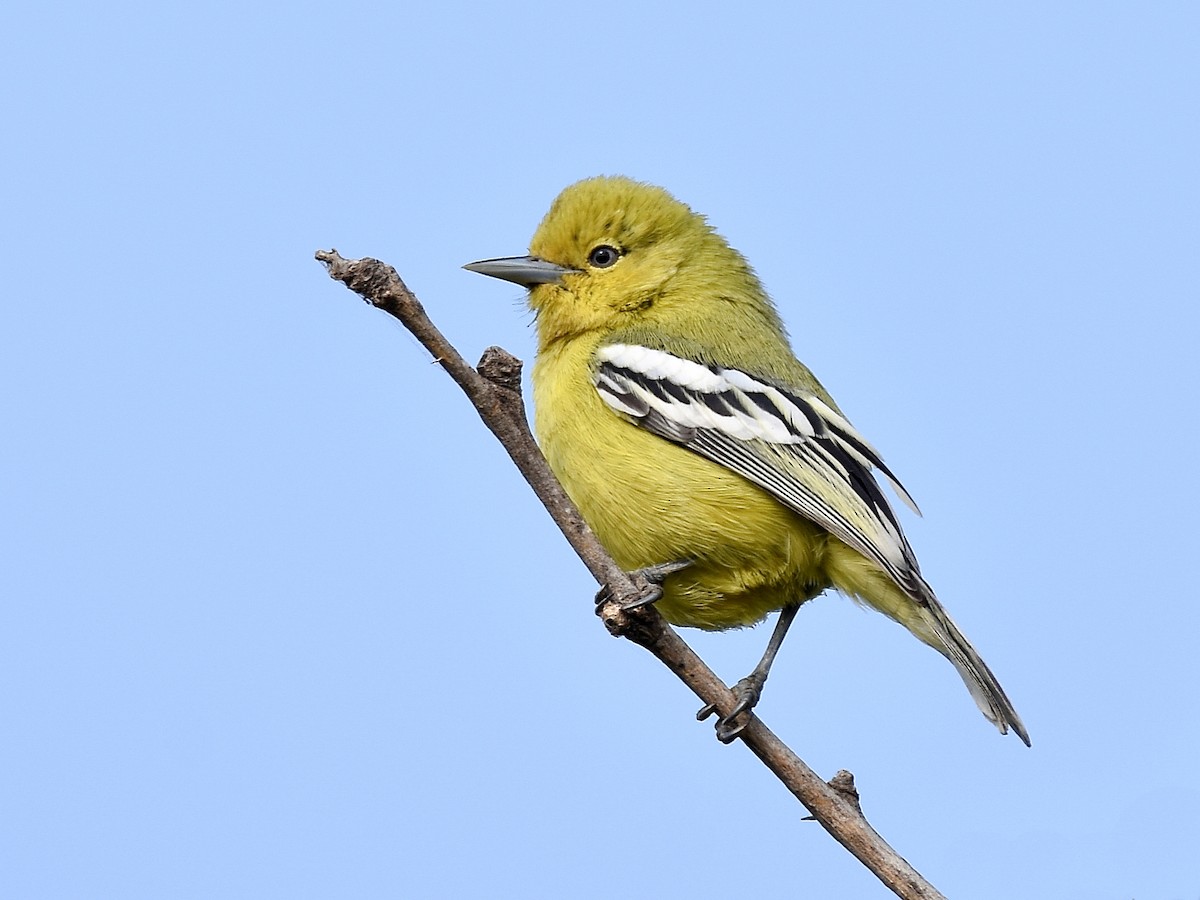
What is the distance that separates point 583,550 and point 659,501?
3.10ft

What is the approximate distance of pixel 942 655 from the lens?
16.5 ft

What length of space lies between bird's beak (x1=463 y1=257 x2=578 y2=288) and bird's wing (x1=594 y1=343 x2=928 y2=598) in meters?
0.53

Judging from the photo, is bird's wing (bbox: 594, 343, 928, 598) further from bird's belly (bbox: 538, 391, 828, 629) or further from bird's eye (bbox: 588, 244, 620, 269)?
bird's eye (bbox: 588, 244, 620, 269)

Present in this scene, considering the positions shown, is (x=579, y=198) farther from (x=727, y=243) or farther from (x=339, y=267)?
(x=339, y=267)

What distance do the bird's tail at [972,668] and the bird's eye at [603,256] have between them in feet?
6.89

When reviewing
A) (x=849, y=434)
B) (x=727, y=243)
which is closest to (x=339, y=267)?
(x=849, y=434)

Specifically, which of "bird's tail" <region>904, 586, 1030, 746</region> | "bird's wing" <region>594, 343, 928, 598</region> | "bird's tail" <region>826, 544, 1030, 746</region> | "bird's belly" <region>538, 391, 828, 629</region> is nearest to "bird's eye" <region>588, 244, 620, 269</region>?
"bird's wing" <region>594, 343, 928, 598</region>

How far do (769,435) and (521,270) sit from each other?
4.69ft

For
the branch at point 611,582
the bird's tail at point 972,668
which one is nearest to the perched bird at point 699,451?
the bird's tail at point 972,668

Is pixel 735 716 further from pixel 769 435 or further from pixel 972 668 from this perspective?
pixel 769 435

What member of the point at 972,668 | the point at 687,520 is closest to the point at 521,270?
the point at 687,520

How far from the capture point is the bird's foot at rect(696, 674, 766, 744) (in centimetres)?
434

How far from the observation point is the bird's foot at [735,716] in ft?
14.2

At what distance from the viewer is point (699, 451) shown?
16.5ft
